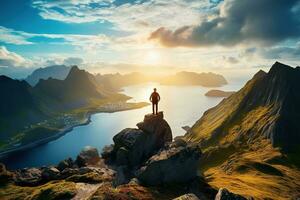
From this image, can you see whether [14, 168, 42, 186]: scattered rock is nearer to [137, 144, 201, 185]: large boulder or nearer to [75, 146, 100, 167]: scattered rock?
[75, 146, 100, 167]: scattered rock

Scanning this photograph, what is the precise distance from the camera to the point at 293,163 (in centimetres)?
18312

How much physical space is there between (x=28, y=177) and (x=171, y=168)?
4216 centimetres

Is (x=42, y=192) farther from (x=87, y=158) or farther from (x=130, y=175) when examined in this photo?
(x=87, y=158)

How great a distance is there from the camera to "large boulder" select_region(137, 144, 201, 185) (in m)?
57.5

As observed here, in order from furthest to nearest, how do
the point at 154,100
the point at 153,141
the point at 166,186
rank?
the point at 153,141
the point at 154,100
the point at 166,186

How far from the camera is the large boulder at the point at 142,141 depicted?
7819 centimetres

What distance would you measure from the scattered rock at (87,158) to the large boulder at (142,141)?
7963mm

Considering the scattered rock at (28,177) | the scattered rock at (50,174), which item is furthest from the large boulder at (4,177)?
the scattered rock at (50,174)

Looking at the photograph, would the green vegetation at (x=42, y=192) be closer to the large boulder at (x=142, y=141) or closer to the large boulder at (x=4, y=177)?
the large boulder at (x=4, y=177)

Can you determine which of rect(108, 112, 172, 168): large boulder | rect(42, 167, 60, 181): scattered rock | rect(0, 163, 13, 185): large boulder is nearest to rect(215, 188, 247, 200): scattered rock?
rect(108, 112, 172, 168): large boulder

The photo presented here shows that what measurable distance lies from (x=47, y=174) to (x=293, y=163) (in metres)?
153

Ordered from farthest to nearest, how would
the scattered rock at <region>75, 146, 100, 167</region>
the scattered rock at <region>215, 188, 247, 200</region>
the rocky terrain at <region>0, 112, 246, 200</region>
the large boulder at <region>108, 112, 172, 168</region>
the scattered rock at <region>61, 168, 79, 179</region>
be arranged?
the scattered rock at <region>75, 146, 100, 167</region> → the large boulder at <region>108, 112, 172, 168</region> → the scattered rock at <region>61, 168, 79, 179</region> → the rocky terrain at <region>0, 112, 246, 200</region> → the scattered rock at <region>215, 188, 247, 200</region>

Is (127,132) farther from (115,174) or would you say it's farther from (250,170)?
(250,170)

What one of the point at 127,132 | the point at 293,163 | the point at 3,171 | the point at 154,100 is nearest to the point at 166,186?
the point at 154,100
